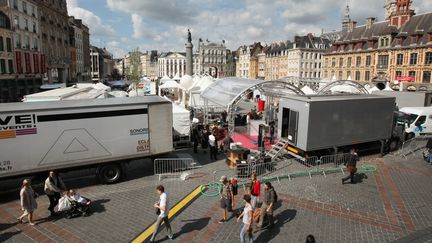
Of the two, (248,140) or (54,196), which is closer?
(54,196)

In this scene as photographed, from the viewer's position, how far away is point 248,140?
70.1ft

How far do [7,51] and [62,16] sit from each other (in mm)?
22789

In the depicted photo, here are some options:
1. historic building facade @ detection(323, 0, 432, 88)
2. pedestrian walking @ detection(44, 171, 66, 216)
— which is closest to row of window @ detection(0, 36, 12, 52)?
pedestrian walking @ detection(44, 171, 66, 216)

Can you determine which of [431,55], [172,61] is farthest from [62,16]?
[172,61]

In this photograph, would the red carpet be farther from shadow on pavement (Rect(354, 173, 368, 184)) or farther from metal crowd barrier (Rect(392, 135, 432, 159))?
metal crowd barrier (Rect(392, 135, 432, 159))

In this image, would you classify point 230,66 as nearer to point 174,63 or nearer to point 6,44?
point 174,63

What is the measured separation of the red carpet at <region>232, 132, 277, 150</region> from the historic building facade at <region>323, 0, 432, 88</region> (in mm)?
30711

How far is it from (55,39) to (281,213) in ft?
187

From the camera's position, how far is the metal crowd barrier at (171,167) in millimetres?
14117

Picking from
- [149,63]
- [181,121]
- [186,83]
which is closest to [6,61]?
[186,83]

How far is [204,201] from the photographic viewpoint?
11.5 m

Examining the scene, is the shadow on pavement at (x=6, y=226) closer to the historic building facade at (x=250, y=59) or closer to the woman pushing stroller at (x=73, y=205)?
the woman pushing stroller at (x=73, y=205)

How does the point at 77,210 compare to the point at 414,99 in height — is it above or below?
below

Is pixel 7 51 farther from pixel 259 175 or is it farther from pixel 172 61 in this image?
pixel 172 61
